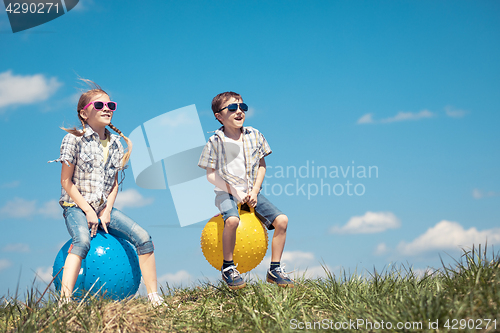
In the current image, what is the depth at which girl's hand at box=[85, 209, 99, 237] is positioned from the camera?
602cm

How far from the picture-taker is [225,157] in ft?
20.6

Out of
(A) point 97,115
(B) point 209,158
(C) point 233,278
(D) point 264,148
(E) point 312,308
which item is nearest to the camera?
(E) point 312,308

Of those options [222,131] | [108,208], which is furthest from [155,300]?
[222,131]

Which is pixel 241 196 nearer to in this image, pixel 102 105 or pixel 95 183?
pixel 95 183

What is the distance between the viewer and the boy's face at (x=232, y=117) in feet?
20.7

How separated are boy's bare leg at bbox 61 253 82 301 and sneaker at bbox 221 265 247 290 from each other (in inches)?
74.2

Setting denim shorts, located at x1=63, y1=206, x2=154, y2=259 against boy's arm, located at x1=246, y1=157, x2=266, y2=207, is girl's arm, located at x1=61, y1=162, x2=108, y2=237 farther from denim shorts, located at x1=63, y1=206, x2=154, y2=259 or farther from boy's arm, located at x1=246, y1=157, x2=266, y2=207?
boy's arm, located at x1=246, y1=157, x2=266, y2=207

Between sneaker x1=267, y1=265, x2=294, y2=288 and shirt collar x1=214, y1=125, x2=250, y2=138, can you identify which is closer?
sneaker x1=267, y1=265, x2=294, y2=288

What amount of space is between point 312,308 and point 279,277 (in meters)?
0.93

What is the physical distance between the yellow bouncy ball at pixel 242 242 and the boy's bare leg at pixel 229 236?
16 centimetres

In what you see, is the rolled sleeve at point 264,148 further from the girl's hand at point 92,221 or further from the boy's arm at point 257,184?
the girl's hand at point 92,221

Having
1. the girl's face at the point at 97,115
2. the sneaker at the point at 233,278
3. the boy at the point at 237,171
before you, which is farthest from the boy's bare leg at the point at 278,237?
the girl's face at the point at 97,115

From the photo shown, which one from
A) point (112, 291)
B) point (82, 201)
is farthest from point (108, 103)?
point (112, 291)

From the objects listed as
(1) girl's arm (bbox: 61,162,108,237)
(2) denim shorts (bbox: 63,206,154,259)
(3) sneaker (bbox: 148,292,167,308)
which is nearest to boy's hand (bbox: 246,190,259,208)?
(2) denim shorts (bbox: 63,206,154,259)
